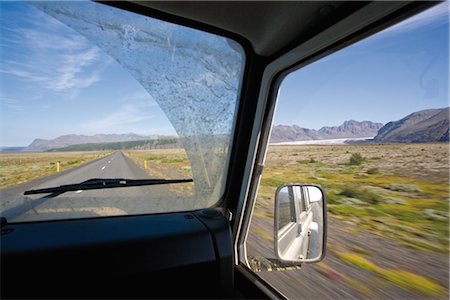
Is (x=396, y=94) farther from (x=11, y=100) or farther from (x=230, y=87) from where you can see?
(x=11, y=100)

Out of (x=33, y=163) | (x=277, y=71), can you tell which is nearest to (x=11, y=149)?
(x=33, y=163)

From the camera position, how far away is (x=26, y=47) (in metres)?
1.71

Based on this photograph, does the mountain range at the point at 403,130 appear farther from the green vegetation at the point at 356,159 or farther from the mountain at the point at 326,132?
the green vegetation at the point at 356,159

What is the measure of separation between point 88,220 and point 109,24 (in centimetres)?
136

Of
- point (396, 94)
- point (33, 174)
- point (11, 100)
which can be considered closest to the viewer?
point (396, 94)

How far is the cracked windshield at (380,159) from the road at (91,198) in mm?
1097

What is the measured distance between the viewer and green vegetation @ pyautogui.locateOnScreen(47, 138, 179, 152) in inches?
74.2

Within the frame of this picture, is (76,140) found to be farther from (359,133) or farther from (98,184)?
(359,133)

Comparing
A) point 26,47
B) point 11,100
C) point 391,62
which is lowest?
point 11,100

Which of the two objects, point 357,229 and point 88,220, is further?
point 88,220

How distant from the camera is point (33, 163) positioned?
1.76 meters

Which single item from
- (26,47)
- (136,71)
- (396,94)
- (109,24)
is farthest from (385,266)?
(26,47)

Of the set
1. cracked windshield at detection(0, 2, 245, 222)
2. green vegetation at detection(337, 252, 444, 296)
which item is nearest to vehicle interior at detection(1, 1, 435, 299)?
cracked windshield at detection(0, 2, 245, 222)

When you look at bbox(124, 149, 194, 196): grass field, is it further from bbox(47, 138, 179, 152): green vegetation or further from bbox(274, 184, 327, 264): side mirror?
bbox(274, 184, 327, 264): side mirror
